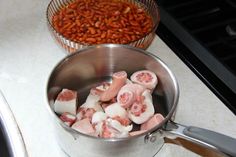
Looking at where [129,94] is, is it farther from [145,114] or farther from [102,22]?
[102,22]

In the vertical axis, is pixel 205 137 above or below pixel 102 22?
below

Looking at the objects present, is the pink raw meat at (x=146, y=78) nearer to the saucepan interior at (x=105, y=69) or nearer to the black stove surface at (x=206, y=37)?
the saucepan interior at (x=105, y=69)

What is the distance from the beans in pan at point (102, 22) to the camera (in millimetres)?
835

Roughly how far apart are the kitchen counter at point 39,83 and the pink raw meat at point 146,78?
9 centimetres

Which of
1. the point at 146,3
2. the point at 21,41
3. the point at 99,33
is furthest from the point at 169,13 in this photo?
the point at 21,41

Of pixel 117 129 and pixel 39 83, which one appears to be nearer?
pixel 117 129

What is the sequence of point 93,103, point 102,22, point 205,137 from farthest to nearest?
point 102,22
point 93,103
point 205,137

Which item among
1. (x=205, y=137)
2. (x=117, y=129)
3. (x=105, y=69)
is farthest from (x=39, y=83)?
(x=205, y=137)

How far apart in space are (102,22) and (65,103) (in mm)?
225

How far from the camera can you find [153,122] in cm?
68

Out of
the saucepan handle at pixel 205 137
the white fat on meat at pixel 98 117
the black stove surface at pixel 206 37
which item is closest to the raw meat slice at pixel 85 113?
the white fat on meat at pixel 98 117

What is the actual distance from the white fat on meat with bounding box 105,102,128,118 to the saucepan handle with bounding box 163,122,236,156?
10cm

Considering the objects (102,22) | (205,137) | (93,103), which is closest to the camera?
(205,137)

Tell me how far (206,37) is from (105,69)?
258 millimetres
